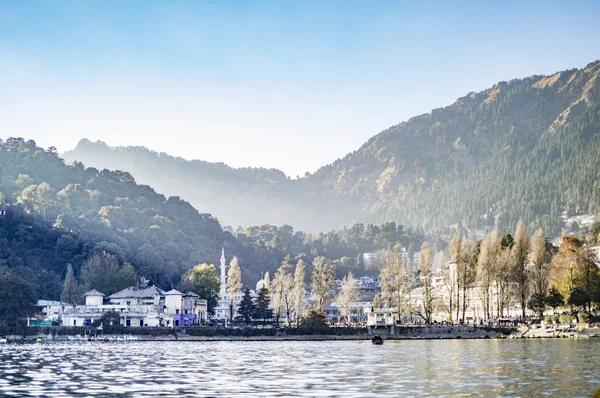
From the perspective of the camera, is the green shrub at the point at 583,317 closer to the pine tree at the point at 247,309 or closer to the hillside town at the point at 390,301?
the hillside town at the point at 390,301

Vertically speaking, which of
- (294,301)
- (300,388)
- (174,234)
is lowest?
(300,388)

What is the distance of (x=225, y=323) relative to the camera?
127250mm

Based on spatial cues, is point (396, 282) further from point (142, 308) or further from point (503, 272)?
point (142, 308)

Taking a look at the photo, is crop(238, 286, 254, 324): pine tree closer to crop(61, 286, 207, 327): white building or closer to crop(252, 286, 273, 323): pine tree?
crop(252, 286, 273, 323): pine tree

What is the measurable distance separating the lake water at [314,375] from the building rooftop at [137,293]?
71.1 m

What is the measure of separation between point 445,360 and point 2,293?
73799mm

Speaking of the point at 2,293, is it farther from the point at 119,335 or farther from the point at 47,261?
the point at 47,261

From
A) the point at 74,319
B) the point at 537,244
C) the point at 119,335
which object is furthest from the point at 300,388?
the point at 74,319

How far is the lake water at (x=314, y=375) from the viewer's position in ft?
120

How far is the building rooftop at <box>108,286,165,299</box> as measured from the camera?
440 feet

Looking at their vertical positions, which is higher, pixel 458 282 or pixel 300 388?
pixel 458 282

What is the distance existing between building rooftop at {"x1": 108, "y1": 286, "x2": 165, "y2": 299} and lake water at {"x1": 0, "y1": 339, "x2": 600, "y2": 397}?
71113mm

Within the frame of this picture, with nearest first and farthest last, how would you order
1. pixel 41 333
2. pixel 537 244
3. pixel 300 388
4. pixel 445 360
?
1. pixel 300 388
2. pixel 445 360
3. pixel 537 244
4. pixel 41 333

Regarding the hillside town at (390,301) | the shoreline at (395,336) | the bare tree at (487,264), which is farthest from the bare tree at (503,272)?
the shoreline at (395,336)
